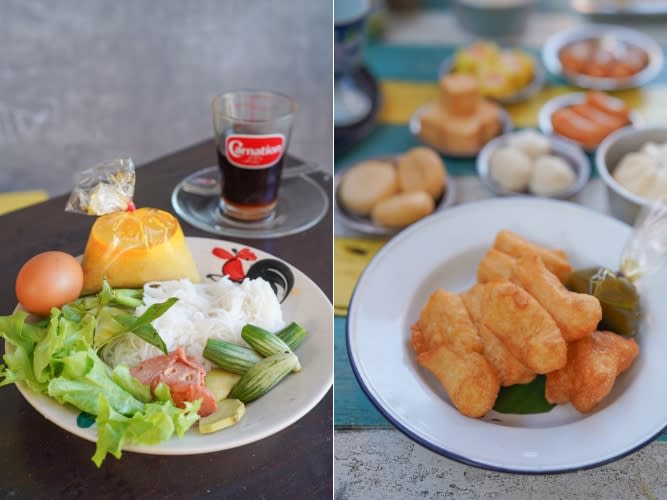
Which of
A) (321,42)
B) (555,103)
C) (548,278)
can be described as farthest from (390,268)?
(321,42)

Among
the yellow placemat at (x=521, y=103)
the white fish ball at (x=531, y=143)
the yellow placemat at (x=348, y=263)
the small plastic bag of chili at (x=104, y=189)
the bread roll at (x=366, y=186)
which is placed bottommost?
the yellow placemat at (x=348, y=263)

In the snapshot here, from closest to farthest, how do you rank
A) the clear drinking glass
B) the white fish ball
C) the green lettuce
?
the green lettuce → the clear drinking glass → the white fish ball

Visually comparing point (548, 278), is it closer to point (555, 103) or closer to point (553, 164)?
point (553, 164)

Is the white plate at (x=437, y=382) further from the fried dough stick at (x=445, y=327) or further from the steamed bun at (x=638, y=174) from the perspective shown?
the steamed bun at (x=638, y=174)

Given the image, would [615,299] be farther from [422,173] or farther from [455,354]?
[422,173]

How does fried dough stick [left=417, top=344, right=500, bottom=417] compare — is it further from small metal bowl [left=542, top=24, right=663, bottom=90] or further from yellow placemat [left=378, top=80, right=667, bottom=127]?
small metal bowl [left=542, top=24, right=663, bottom=90]

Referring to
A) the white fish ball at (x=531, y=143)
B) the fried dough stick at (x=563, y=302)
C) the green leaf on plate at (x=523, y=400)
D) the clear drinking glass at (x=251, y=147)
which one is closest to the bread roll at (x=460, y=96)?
the white fish ball at (x=531, y=143)

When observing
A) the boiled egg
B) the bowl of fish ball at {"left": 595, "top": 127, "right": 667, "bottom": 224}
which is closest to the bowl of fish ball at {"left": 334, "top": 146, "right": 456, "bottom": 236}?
the bowl of fish ball at {"left": 595, "top": 127, "right": 667, "bottom": 224}

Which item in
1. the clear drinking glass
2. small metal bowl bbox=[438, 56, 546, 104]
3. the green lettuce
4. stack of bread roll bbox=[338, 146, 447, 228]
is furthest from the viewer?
small metal bowl bbox=[438, 56, 546, 104]
